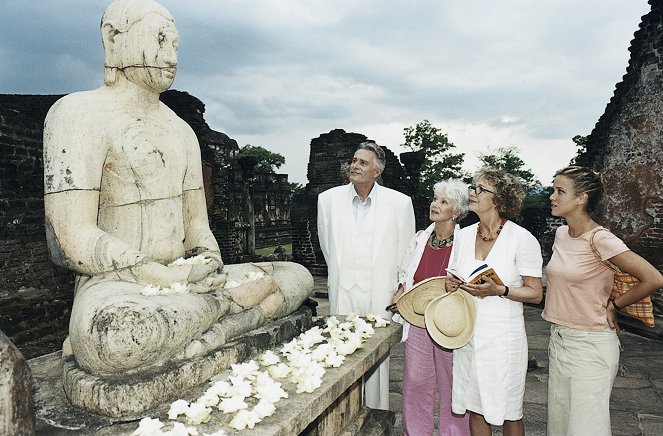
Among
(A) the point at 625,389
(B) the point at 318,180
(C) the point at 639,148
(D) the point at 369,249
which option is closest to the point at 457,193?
(D) the point at 369,249

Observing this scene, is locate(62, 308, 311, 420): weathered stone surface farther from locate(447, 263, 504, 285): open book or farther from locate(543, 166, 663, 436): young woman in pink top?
locate(543, 166, 663, 436): young woman in pink top

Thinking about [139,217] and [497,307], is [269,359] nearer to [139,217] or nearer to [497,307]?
[139,217]

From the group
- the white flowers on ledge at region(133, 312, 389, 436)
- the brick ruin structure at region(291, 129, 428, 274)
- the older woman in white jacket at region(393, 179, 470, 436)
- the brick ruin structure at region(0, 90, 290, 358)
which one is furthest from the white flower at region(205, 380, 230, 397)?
the brick ruin structure at region(291, 129, 428, 274)

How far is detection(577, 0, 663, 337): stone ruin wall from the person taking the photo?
23.7 ft

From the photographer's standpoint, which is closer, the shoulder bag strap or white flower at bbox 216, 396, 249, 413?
white flower at bbox 216, 396, 249, 413

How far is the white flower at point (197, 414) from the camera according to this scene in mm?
1694

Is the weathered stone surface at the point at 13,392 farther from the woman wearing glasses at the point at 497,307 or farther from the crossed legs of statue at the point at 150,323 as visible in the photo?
the woman wearing glasses at the point at 497,307

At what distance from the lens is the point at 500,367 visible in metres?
2.59

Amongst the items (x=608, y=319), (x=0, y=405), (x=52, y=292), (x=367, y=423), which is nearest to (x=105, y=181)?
(x=0, y=405)

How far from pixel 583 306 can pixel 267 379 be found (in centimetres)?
165

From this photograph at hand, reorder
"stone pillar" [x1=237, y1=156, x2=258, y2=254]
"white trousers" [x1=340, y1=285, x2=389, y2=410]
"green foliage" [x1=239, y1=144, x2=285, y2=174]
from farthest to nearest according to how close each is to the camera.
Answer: "green foliage" [x1=239, y1=144, x2=285, y2=174]
"stone pillar" [x1=237, y1=156, x2=258, y2=254]
"white trousers" [x1=340, y1=285, x2=389, y2=410]

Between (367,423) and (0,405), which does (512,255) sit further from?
(0,405)

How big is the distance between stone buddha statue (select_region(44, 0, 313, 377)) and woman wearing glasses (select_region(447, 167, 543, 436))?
1075 mm

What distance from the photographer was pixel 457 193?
314cm
